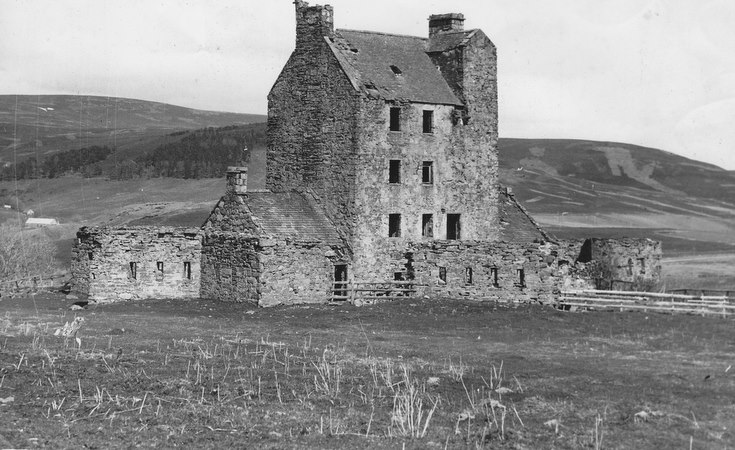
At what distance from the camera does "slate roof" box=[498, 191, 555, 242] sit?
183ft

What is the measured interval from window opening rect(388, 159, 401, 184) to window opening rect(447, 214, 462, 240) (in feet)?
11.6

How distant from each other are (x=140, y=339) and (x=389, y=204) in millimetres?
18452

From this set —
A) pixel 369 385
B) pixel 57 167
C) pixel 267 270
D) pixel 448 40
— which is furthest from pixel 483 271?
pixel 57 167

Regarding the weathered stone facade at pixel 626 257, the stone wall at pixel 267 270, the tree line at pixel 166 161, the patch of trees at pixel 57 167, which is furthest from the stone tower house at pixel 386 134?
the patch of trees at pixel 57 167

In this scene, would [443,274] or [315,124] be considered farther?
[315,124]

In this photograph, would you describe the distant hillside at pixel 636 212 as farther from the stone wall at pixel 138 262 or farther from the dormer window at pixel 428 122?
the stone wall at pixel 138 262

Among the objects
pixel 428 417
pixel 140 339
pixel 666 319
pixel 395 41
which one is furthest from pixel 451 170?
pixel 428 417

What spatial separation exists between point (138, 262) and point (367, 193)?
10.5 metres

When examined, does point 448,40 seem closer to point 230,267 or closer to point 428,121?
point 428,121

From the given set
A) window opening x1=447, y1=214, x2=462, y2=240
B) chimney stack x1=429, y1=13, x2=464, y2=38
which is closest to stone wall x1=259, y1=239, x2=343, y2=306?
window opening x1=447, y1=214, x2=462, y2=240

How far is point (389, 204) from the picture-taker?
49.9 meters

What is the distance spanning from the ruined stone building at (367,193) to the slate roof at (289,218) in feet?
0.24

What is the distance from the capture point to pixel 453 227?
52.4 meters

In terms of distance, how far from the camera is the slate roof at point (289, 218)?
47.0 metres
